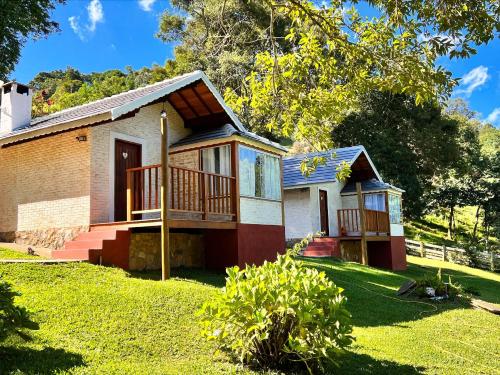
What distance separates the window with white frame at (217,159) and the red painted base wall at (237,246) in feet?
5.46

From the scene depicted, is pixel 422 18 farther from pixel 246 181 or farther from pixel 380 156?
pixel 380 156

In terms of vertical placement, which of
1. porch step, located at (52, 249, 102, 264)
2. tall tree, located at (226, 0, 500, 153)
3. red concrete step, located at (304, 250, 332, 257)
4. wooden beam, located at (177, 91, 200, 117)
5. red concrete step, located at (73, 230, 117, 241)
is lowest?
red concrete step, located at (304, 250, 332, 257)

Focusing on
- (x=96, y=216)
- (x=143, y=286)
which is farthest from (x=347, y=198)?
(x=143, y=286)

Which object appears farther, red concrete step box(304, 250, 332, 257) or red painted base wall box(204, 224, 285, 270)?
red concrete step box(304, 250, 332, 257)

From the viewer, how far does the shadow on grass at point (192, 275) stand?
10.2m

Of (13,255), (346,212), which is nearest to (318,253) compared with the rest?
(346,212)

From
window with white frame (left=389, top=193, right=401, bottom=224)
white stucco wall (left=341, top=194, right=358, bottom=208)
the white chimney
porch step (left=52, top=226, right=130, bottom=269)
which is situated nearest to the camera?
porch step (left=52, top=226, right=130, bottom=269)

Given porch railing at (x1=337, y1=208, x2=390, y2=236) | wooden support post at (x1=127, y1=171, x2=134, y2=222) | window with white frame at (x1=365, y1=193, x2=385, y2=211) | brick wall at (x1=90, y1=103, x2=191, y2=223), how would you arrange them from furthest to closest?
window with white frame at (x1=365, y1=193, x2=385, y2=211), porch railing at (x1=337, y1=208, x2=390, y2=236), brick wall at (x1=90, y1=103, x2=191, y2=223), wooden support post at (x1=127, y1=171, x2=134, y2=222)

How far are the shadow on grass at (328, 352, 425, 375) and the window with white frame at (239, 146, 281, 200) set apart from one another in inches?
274

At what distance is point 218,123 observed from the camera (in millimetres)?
14203

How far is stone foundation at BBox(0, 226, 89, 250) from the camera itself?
11305 millimetres

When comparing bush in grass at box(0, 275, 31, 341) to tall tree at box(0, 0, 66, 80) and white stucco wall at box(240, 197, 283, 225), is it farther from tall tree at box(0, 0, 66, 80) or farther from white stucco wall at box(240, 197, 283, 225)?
tall tree at box(0, 0, 66, 80)

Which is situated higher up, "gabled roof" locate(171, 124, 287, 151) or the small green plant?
"gabled roof" locate(171, 124, 287, 151)

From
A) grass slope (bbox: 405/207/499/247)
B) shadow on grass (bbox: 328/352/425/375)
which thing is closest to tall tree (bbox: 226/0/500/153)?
shadow on grass (bbox: 328/352/425/375)
